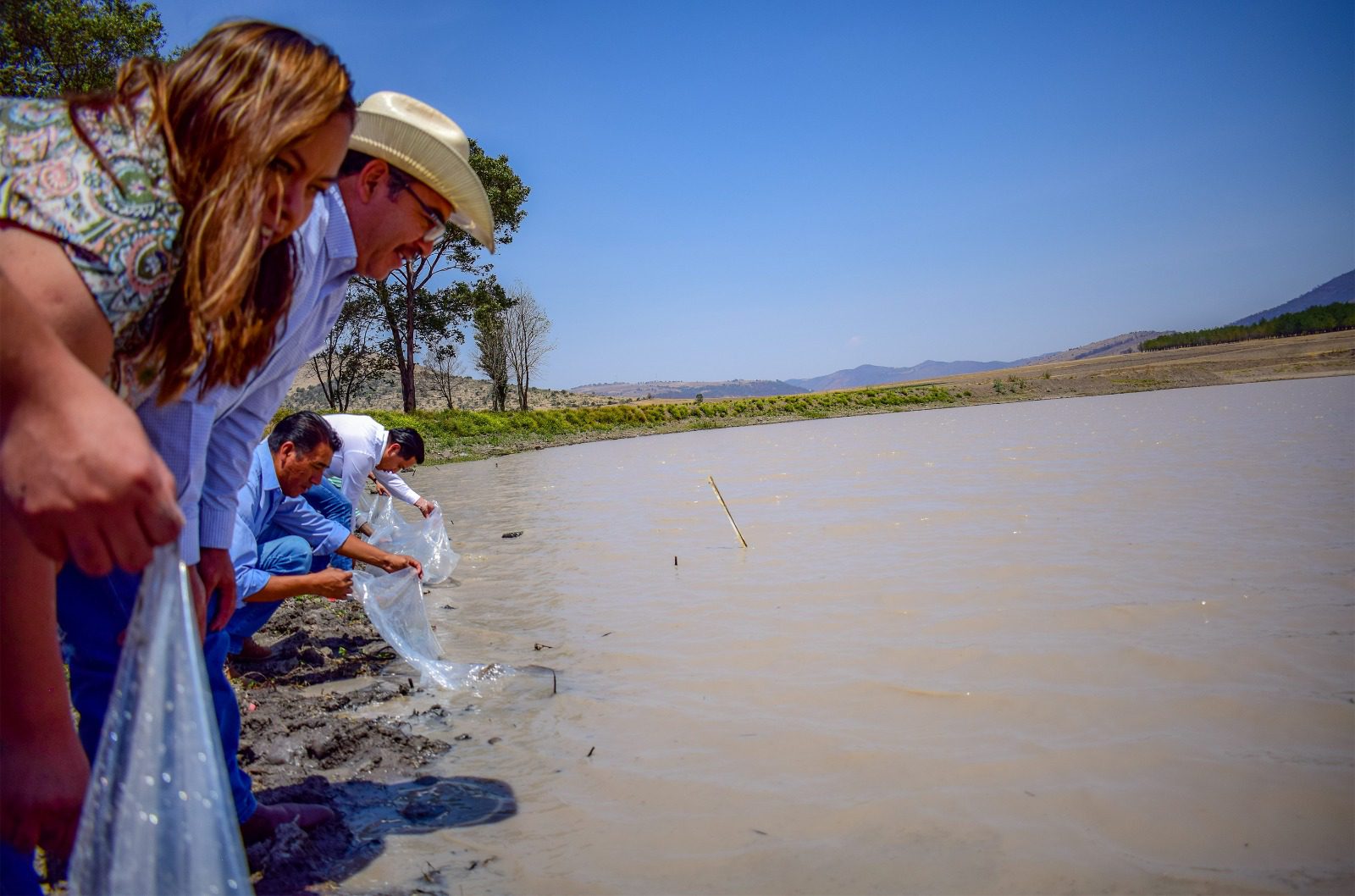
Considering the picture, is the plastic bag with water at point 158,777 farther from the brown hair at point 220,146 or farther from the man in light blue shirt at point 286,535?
the man in light blue shirt at point 286,535

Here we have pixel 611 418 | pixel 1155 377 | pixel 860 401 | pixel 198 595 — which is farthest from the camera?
pixel 1155 377

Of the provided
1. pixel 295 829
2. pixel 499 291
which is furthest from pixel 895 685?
pixel 499 291

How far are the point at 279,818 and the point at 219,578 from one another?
0.72 meters

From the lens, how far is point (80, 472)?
73 cm

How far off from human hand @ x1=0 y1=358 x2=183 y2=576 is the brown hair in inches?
9.3

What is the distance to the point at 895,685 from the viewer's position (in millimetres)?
3059

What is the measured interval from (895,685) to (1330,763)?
1.26m

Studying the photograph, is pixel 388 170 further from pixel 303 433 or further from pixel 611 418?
pixel 611 418

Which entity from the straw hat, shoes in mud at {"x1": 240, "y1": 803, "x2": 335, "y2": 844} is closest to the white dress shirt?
shoes in mud at {"x1": 240, "y1": 803, "x2": 335, "y2": 844}

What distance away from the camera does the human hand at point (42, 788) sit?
0.95 metres

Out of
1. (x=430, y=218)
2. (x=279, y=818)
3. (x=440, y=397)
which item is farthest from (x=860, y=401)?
(x=279, y=818)

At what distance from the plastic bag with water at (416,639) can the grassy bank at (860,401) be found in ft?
49.8

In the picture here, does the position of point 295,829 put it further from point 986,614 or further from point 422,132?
point 986,614

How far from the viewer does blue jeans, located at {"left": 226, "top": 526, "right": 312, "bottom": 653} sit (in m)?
3.26
